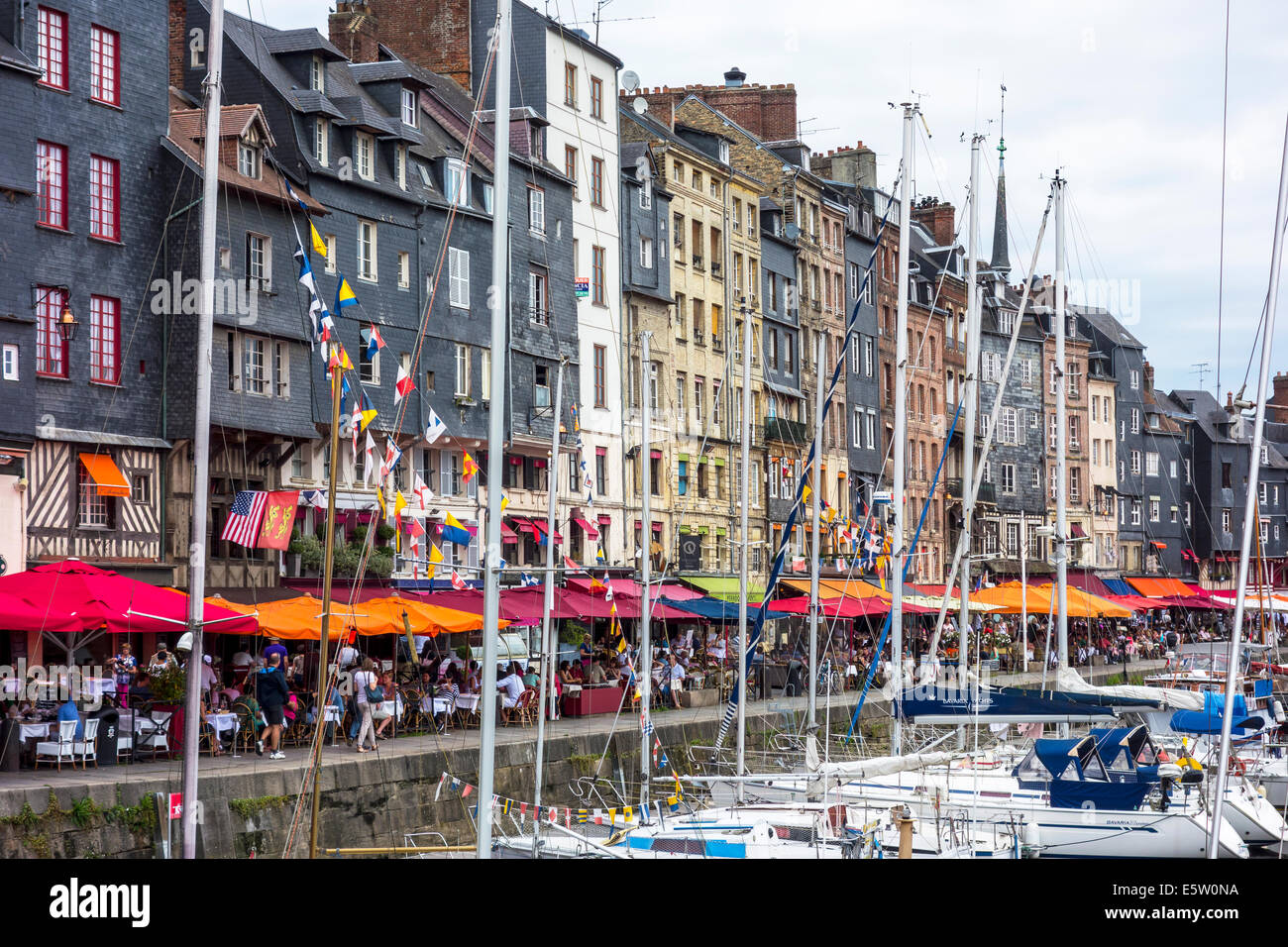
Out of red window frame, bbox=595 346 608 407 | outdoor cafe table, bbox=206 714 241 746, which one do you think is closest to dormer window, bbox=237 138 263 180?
outdoor cafe table, bbox=206 714 241 746

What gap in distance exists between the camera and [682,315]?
58656 mm

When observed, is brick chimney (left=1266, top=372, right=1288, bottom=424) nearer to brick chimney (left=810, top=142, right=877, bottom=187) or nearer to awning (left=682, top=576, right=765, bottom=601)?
brick chimney (left=810, top=142, right=877, bottom=187)

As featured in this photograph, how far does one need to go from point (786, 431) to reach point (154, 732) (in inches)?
1690

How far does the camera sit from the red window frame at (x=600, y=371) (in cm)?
5250

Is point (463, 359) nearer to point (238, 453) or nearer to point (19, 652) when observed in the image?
point (238, 453)

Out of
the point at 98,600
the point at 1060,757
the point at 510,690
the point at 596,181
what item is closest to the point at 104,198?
the point at 510,690

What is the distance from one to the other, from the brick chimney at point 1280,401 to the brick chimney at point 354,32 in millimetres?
79717

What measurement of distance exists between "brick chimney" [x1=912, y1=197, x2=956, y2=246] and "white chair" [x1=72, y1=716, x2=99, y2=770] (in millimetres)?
68160

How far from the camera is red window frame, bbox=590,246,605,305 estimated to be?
52.7 meters

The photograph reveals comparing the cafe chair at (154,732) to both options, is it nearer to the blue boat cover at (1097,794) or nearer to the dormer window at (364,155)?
the blue boat cover at (1097,794)

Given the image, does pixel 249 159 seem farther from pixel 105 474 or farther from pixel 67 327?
pixel 105 474

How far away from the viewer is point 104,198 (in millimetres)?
34406

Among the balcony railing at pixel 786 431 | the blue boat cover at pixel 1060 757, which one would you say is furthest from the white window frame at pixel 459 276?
the blue boat cover at pixel 1060 757
